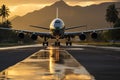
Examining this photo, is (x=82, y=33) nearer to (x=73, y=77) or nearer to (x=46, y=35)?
(x=46, y=35)

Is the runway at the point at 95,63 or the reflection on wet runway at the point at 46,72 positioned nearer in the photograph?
the reflection on wet runway at the point at 46,72

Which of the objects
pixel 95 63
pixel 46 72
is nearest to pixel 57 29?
pixel 95 63

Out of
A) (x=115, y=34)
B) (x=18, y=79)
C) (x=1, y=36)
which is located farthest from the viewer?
(x=1, y=36)

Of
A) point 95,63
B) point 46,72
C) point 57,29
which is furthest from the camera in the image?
point 57,29

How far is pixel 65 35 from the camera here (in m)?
79.1

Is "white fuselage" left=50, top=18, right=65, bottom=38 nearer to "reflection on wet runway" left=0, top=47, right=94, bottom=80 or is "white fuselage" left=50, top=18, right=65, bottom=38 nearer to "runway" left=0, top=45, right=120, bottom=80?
"runway" left=0, top=45, right=120, bottom=80

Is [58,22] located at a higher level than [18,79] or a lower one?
higher

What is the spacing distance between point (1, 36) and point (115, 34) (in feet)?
186

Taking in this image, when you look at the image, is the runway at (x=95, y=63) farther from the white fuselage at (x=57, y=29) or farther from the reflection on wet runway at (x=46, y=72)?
the white fuselage at (x=57, y=29)

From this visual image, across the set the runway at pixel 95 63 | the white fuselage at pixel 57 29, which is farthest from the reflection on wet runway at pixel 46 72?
the white fuselage at pixel 57 29

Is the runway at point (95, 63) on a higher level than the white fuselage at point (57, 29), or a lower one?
lower

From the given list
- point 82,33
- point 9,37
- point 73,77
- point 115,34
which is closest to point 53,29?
point 82,33

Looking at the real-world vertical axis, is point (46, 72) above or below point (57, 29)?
below

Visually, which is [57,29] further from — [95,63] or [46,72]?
[46,72]
